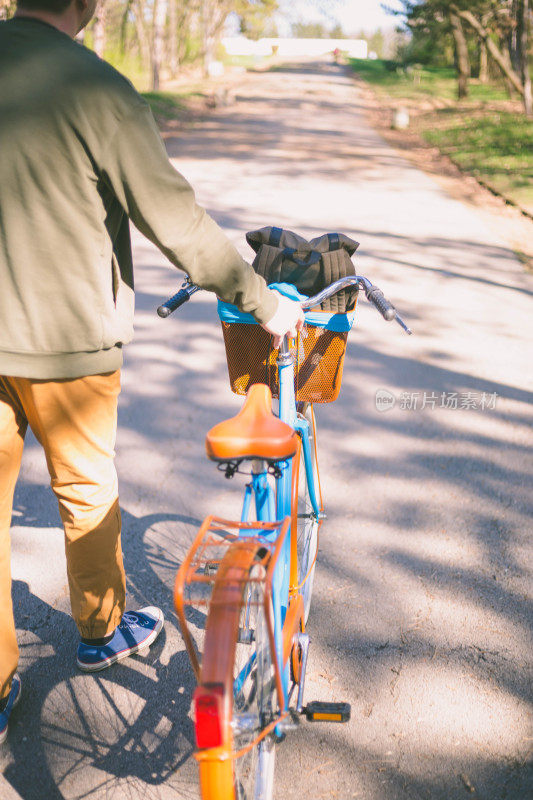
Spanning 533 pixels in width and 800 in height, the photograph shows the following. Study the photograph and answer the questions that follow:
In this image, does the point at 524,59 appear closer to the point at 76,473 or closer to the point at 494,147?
the point at 494,147

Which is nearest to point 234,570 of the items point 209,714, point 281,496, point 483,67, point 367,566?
point 209,714

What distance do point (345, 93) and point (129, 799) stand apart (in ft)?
116

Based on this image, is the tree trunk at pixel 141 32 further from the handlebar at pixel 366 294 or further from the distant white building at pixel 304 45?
the distant white building at pixel 304 45

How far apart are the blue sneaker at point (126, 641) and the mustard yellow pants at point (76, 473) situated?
0.50 ft

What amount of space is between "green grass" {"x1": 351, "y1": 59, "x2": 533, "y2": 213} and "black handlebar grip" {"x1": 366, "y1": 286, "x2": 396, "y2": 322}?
10.0 metres

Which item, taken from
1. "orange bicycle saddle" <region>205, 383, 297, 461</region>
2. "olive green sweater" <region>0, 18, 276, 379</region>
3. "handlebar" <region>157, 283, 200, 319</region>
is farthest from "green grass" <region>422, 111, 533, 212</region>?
"orange bicycle saddle" <region>205, 383, 297, 461</region>

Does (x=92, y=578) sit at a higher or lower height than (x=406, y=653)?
higher

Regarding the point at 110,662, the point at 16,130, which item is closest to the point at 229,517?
the point at 110,662

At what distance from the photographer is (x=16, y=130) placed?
1.80 metres

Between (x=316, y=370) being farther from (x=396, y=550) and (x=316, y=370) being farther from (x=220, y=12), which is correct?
(x=220, y=12)

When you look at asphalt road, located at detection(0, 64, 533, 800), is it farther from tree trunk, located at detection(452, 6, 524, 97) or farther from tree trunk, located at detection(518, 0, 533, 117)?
tree trunk, located at detection(452, 6, 524, 97)

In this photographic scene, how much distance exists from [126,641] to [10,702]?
1.50 ft

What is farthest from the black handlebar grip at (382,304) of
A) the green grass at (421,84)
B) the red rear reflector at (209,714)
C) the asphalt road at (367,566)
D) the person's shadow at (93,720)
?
the green grass at (421,84)

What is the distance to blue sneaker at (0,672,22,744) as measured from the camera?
2.34 meters
